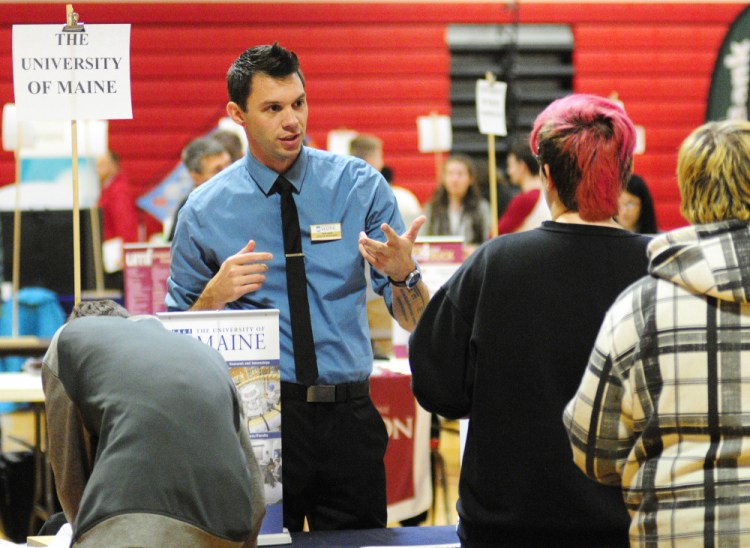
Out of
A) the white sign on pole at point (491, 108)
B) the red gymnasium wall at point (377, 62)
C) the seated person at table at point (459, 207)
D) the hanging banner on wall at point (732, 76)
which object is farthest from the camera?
the hanging banner on wall at point (732, 76)

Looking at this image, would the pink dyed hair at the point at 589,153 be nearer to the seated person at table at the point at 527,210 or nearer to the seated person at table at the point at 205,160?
the seated person at table at the point at 205,160

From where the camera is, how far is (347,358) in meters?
2.35

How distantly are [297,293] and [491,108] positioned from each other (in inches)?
110

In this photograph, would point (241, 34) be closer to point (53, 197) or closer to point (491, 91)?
point (53, 197)

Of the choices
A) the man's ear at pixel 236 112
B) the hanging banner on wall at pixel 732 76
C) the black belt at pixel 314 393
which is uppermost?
the hanging banner on wall at pixel 732 76

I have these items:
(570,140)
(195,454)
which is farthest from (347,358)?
(570,140)

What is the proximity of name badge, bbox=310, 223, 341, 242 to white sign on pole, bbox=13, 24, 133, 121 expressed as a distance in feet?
1.70

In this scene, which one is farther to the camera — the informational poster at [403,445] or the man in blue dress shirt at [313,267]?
the informational poster at [403,445]

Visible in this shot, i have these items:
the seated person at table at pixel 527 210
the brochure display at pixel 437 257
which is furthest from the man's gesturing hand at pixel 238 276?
the seated person at table at pixel 527 210

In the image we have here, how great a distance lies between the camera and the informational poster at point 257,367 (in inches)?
83.6

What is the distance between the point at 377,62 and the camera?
30.6 ft

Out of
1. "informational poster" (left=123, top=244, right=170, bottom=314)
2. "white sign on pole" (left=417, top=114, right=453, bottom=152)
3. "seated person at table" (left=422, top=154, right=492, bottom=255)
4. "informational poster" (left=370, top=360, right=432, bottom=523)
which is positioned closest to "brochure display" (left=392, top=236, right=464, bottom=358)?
"informational poster" (left=370, top=360, right=432, bottom=523)

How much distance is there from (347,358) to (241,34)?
23.8 ft

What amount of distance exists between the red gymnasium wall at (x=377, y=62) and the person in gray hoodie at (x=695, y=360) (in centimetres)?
762
